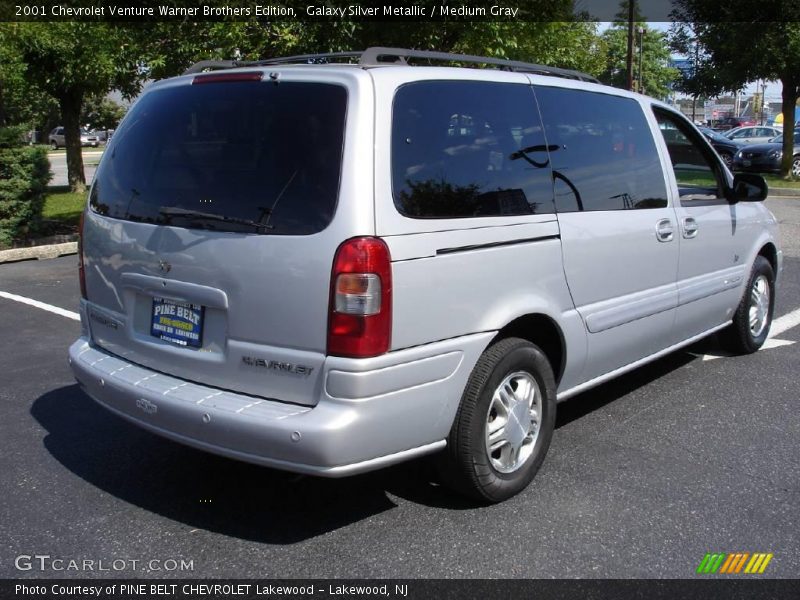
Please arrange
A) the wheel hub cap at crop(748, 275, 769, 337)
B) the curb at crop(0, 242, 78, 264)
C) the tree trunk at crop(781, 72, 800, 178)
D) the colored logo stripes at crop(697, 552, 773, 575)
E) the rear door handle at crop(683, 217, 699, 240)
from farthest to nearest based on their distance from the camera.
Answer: the tree trunk at crop(781, 72, 800, 178), the curb at crop(0, 242, 78, 264), the wheel hub cap at crop(748, 275, 769, 337), the rear door handle at crop(683, 217, 699, 240), the colored logo stripes at crop(697, 552, 773, 575)

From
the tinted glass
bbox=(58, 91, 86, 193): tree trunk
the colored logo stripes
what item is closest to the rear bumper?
the tinted glass

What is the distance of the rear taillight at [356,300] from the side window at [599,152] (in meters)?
1.29

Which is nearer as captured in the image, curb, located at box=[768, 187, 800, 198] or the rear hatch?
the rear hatch

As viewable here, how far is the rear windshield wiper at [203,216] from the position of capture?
124 inches

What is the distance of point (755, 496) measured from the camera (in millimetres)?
3691

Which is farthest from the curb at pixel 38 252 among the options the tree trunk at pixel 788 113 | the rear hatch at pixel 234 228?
the tree trunk at pixel 788 113

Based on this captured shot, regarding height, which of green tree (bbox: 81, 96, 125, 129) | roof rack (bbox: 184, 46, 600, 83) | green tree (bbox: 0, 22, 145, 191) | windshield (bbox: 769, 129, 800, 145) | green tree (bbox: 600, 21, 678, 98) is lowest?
roof rack (bbox: 184, 46, 600, 83)

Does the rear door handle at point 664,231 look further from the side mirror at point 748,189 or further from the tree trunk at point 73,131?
the tree trunk at point 73,131

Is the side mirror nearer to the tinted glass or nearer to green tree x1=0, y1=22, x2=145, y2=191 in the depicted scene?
the tinted glass

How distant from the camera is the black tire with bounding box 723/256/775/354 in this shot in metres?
5.83

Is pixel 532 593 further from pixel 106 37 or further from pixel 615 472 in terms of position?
pixel 106 37

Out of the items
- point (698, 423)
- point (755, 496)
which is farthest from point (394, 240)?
point (698, 423)

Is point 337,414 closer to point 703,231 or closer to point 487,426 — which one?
point 487,426

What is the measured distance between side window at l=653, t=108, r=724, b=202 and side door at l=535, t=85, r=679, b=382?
26cm
